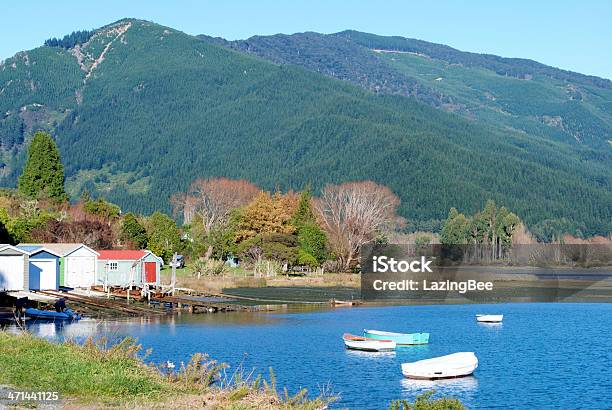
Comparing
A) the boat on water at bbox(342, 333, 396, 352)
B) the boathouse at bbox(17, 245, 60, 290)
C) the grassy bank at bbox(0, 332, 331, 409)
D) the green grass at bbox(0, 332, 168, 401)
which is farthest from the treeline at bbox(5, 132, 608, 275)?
the grassy bank at bbox(0, 332, 331, 409)

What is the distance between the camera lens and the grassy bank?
2314 centimetres

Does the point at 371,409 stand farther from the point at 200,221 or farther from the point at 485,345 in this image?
the point at 200,221

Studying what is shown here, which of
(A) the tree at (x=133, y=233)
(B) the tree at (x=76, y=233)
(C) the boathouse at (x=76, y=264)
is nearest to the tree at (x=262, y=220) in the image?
(A) the tree at (x=133, y=233)

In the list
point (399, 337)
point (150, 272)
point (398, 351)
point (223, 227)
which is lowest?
point (398, 351)

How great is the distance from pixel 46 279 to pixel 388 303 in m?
26.0

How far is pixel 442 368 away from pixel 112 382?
18.9 m

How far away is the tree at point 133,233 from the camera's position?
8664 cm

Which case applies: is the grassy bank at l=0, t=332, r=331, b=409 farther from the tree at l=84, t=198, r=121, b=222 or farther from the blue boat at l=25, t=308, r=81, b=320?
the tree at l=84, t=198, r=121, b=222

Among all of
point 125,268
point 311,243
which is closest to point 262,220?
point 311,243

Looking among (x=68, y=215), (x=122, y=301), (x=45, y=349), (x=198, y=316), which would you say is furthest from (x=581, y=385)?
(x=68, y=215)

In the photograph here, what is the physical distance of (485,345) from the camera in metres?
51.9

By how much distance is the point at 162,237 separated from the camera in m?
91.6

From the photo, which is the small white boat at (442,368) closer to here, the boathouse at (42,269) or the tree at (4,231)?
the boathouse at (42,269)

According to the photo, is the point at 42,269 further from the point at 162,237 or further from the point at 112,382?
the point at 112,382
